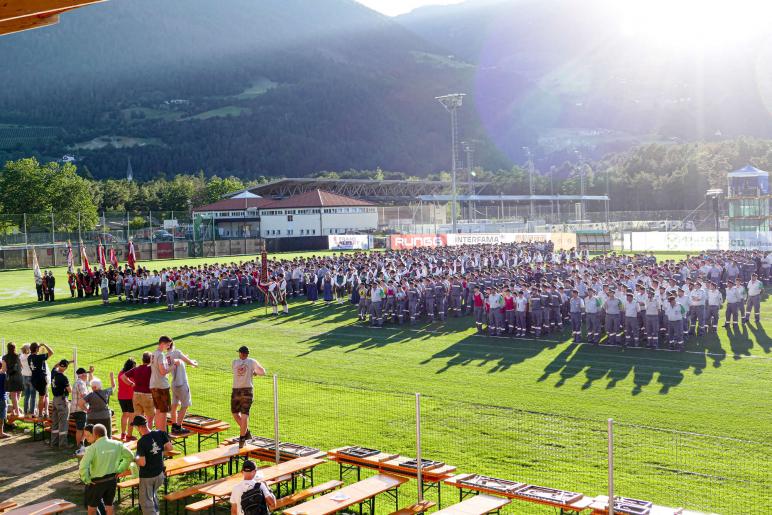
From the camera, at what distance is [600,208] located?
10481 centimetres

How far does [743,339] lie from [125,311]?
22.5 m

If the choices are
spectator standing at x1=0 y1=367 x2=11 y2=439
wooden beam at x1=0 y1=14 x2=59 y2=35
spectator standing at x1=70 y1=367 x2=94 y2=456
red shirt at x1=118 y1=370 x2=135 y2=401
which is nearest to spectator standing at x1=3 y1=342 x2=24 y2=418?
spectator standing at x1=0 y1=367 x2=11 y2=439

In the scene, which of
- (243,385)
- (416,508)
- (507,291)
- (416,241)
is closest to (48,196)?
(416,241)

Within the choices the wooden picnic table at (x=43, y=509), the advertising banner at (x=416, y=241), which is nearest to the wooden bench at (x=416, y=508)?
the wooden picnic table at (x=43, y=509)

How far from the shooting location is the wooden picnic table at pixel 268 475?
908 centimetres

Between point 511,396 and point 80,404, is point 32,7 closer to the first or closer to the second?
point 80,404

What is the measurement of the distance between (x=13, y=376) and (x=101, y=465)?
709 centimetres

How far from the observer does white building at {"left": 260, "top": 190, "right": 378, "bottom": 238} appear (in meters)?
75.3

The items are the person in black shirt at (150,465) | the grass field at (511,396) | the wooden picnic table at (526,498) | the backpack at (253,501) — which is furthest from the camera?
the grass field at (511,396)

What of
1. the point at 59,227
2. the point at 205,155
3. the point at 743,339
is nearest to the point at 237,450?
the point at 743,339

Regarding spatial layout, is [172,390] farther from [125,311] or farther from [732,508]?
[125,311]

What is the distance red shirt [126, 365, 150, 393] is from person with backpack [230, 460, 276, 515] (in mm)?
4765

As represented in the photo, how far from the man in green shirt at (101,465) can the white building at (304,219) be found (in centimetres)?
6583

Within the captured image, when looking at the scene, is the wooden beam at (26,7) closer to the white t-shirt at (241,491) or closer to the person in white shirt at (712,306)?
the white t-shirt at (241,491)
